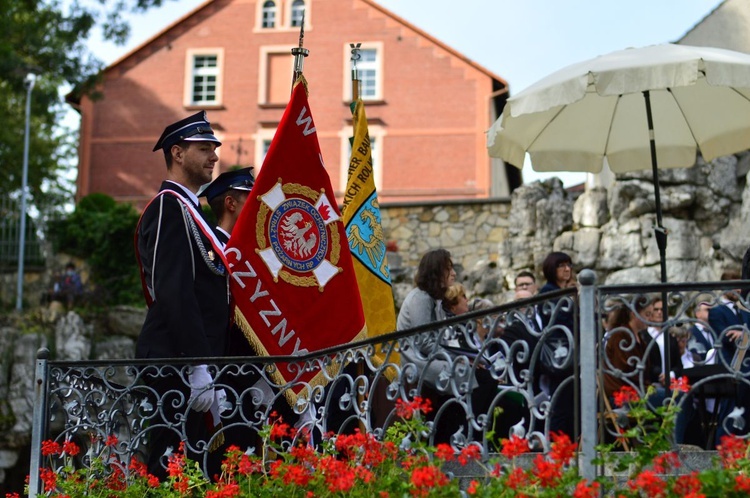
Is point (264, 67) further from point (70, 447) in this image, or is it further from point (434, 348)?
point (434, 348)

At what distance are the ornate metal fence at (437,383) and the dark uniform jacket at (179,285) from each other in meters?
0.14

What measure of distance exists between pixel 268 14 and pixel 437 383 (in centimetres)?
2832

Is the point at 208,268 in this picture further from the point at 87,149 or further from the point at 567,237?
the point at 87,149

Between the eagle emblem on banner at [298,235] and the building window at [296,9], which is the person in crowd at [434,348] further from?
the building window at [296,9]

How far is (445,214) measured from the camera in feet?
82.1

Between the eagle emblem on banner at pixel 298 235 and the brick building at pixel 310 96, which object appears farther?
the brick building at pixel 310 96

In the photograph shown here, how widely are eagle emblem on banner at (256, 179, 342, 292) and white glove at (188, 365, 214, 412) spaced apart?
34.0 inches

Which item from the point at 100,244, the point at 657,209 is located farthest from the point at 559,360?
the point at 100,244

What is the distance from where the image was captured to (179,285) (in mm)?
5387

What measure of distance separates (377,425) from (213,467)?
4.90 ft

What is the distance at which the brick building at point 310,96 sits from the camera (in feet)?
97.6

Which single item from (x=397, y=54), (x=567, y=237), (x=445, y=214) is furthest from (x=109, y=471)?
(x=397, y=54)

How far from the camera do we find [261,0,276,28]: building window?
3183 cm

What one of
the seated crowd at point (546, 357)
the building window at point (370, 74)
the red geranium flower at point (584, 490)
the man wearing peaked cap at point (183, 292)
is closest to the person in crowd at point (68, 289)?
the building window at point (370, 74)
